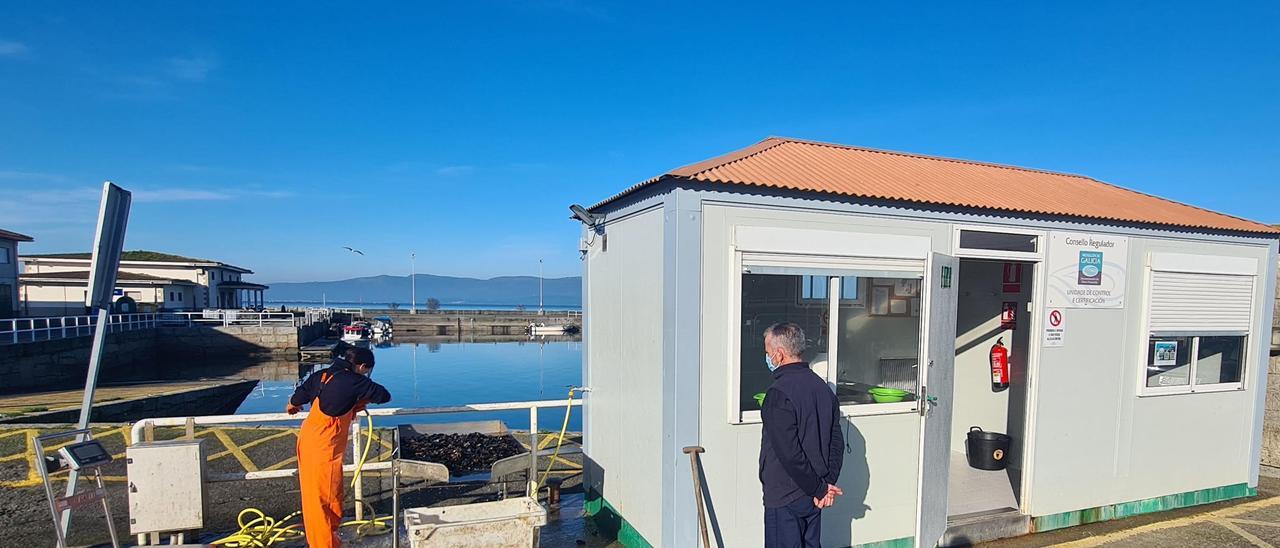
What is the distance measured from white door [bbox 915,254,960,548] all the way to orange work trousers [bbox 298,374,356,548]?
4.05 meters

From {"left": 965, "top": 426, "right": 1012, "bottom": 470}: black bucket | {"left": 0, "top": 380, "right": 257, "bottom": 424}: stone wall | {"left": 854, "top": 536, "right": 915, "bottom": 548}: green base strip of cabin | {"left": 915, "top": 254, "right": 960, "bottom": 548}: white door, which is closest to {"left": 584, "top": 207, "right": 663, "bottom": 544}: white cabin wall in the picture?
{"left": 854, "top": 536, "right": 915, "bottom": 548}: green base strip of cabin

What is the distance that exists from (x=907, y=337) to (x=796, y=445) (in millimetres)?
1766

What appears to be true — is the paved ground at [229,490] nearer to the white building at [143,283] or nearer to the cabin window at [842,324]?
the cabin window at [842,324]

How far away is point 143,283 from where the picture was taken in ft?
117

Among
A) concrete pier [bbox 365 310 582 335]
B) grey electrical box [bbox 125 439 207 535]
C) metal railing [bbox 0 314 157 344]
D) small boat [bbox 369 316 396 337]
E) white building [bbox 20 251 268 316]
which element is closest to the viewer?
grey electrical box [bbox 125 439 207 535]

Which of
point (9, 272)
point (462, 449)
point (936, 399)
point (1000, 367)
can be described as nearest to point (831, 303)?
point (936, 399)

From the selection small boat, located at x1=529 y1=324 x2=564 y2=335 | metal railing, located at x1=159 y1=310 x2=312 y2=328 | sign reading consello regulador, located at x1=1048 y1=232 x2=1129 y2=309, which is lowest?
small boat, located at x1=529 y1=324 x2=564 y2=335

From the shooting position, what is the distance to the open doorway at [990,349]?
655cm

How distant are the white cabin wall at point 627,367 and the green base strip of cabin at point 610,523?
6 cm

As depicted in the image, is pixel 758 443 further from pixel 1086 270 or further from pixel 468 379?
pixel 468 379

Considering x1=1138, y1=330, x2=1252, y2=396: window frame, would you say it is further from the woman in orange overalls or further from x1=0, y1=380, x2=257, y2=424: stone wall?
x1=0, y1=380, x2=257, y2=424: stone wall

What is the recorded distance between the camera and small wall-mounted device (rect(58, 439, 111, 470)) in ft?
10.9

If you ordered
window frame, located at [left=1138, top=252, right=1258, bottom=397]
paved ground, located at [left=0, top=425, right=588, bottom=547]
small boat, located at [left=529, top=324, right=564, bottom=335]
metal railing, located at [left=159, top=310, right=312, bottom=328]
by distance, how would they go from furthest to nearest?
1. small boat, located at [left=529, top=324, right=564, bottom=335]
2. metal railing, located at [left=159, top=310, right=312, bottom=328]
3. window frame, located at [left=1138, top=252, right=1258, bottom=397]
4. paved ground, located at [left=0, top=425, right=588, bottom=547]

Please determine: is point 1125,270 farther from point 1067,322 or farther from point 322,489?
point 322,489
